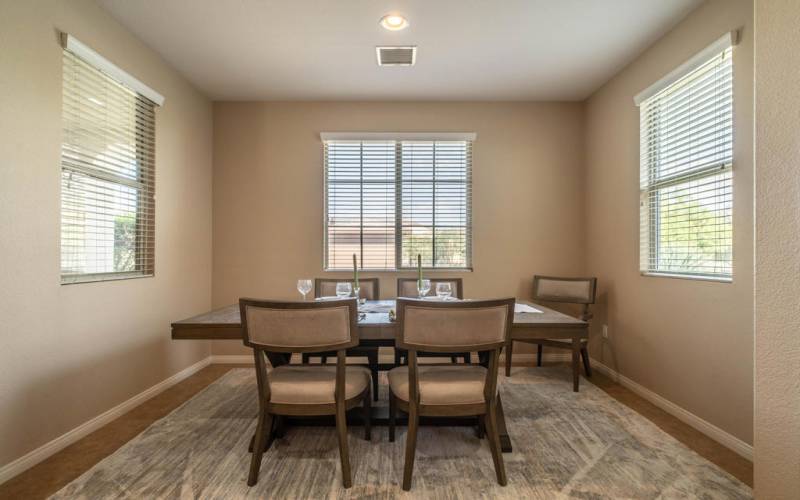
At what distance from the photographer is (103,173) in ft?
7.97

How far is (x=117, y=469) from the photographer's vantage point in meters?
1.86

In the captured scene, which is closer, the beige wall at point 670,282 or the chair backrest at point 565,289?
the beige wall at point 670,282

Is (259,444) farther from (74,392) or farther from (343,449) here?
(74,392)

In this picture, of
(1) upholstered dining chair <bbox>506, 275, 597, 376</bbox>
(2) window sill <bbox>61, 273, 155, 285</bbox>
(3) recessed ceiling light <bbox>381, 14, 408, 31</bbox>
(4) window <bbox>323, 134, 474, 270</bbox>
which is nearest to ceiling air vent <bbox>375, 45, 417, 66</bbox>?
(3) recessed ceiling light <bbox>381, 14, 408, 31</bbox>

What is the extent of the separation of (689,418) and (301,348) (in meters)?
2.51

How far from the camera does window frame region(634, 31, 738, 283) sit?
6.95 feet

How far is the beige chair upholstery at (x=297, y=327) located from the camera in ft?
5.35

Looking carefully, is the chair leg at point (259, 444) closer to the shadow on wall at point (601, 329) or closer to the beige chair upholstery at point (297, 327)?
the beige chair upholstery at point (297, 327)

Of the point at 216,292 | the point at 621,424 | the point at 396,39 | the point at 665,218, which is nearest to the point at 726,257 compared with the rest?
the point at 665,218

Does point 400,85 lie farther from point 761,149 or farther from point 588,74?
point 761,149

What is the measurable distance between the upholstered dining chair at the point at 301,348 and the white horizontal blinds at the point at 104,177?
1.42 meters

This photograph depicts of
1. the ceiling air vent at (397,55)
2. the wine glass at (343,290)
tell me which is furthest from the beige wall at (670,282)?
the wine glass at (343,290)

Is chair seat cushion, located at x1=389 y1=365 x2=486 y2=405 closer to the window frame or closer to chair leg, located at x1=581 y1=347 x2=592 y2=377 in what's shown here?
the window frame

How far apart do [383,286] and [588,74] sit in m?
2.71
